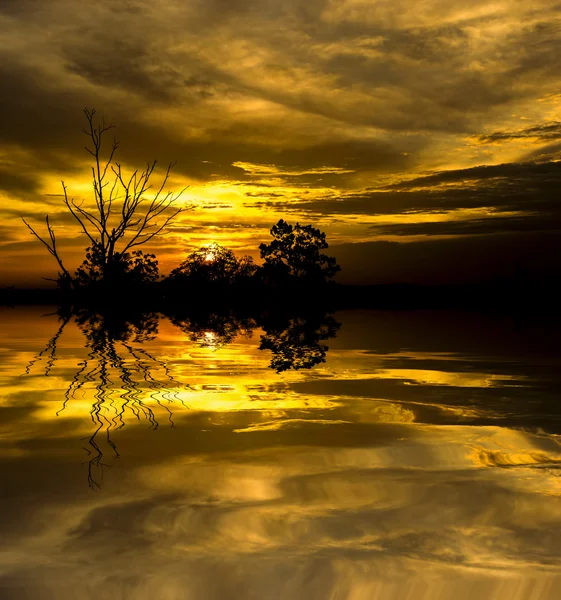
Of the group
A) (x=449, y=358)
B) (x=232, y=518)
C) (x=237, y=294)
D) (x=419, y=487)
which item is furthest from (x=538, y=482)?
(x=237, y=294)

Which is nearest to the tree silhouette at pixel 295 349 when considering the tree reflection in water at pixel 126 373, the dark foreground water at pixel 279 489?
the tree reflection in water at pixel 126 373

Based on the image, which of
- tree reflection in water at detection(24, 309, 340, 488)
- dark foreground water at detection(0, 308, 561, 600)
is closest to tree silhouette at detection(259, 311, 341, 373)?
tree reflection in water at detection(24, 309, 340, 488)

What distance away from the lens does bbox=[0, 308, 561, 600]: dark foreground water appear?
9.83ft

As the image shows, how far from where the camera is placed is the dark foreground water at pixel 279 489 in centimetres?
300

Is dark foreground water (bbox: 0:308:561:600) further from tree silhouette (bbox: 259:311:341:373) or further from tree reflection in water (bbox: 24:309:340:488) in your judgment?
tree silhouette (bbox: 259:311:341:373)

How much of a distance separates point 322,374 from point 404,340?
775 cm

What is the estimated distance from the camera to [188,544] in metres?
3.35

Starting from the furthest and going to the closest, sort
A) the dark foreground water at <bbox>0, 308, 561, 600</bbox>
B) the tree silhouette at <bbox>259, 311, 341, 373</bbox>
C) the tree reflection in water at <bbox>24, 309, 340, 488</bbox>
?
1. the tree silhouette at <bbox>259, 311, 341, 373</bbox>
2. the tree reflection in water at <bbox>24, 309, 340, 488</bbox>
3. the dark foreground water at <bbox>0, 308, 561, 600</bbox>

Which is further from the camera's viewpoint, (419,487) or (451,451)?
(451,451)

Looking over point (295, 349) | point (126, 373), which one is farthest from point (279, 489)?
point (295, 349)

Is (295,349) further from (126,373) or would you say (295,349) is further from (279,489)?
(279,489)

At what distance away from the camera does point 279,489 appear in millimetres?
4238

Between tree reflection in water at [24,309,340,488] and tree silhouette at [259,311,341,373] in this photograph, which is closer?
tree reflection in water at [24,309,340,488]

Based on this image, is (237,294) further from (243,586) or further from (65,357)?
(243,586)
